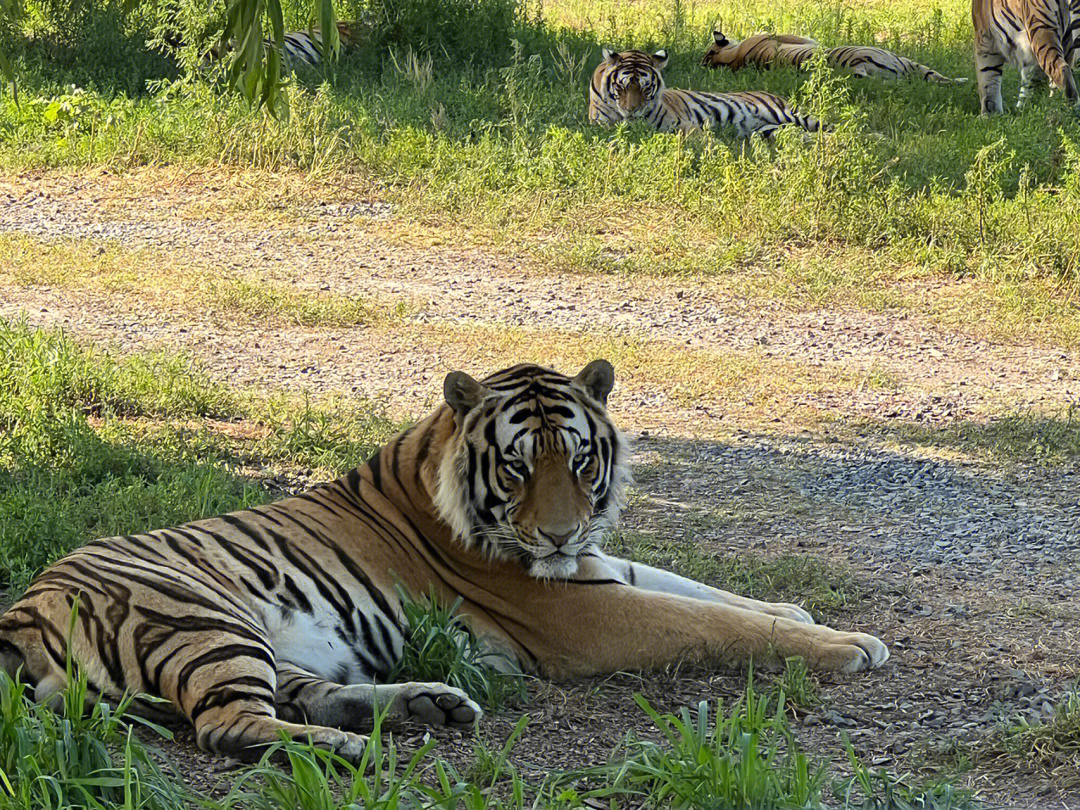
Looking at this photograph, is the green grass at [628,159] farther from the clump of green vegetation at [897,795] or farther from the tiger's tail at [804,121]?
the clump of green vegetation at [897,795]

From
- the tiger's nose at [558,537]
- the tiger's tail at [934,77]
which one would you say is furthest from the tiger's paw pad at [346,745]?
the tiger's tail at [934,77]

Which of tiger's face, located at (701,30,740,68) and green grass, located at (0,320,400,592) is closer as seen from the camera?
green grass, located at (0,320,400,592)

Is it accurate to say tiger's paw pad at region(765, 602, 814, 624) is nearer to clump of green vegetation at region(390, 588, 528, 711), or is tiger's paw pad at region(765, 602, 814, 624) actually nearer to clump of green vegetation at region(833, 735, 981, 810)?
clump of green vegetation at region(390, 588, 528, 711)

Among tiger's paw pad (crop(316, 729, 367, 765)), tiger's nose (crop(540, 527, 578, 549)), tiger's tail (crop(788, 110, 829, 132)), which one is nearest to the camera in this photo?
tiger's paw pad (crop(316, 729, 367, 765))

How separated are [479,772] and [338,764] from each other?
31cm

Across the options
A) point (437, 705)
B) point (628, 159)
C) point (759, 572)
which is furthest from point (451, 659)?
point (628, 159)

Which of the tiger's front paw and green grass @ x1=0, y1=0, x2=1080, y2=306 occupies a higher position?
green grass @ x1=0, y1=0, x2=1080, y2=306

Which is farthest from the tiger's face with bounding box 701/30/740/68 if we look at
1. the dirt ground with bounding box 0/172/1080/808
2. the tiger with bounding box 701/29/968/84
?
the dirt ground with bounding box 0/172/1080/808

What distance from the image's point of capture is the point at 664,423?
6551mm

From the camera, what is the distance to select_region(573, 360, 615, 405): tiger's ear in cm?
409

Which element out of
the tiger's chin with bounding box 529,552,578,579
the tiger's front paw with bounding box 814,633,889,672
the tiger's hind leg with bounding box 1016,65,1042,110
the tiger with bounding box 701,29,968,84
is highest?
the tiger with bounding box 701,29,968,84

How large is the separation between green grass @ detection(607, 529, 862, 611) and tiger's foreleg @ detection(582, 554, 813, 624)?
0.24 meters

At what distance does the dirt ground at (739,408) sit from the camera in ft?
12.6

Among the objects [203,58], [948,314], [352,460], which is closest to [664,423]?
[352,460]
